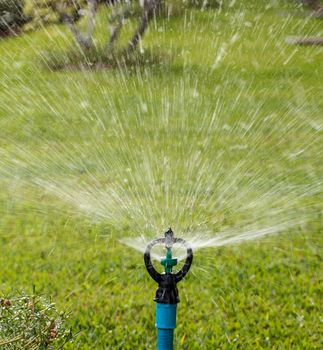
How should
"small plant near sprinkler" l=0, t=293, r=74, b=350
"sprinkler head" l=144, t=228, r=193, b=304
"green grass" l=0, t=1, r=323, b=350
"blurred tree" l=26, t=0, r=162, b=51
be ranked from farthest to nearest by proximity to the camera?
"blurred tree" l=26, t=0, r=162, b=51 → "green grass" l=0, t=1, r=323, b=350 → "small plant near sprinkler" l=0, t=293, r=74, b=350 → "sprinkler head" l=144, t=228, r=193, b=304

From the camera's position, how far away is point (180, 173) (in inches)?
241

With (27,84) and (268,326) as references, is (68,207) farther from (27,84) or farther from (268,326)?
(27,84)

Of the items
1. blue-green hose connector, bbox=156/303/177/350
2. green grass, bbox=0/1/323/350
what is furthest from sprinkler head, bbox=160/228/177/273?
green grass, bbox=0/1/323/350

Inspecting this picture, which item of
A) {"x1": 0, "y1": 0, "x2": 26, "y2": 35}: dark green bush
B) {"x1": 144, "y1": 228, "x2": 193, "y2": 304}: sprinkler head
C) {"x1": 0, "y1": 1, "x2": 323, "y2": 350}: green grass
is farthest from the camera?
{"x1": 0, "y1": 0, "x2": 26, "y2": 35}: dark green bush

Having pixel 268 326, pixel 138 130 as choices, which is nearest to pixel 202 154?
pixel 138 130

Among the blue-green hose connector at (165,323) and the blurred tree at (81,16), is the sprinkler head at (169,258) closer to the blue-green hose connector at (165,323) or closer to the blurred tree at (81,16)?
the blue-green hose connector at (165,323)

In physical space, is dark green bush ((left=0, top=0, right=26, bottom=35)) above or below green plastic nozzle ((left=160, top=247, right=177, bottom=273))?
above

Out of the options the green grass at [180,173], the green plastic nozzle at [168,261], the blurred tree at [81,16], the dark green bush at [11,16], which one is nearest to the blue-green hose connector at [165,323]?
the green plastic nozzle at [168,261]

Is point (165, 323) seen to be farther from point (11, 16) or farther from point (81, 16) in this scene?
point (11, 16)

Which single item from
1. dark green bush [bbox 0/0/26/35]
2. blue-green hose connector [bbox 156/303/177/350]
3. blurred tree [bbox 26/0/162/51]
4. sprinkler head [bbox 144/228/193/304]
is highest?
dark green bush [bbox 0/0/26/35]

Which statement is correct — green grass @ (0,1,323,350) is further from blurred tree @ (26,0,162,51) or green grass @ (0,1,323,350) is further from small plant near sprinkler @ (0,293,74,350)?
small plant near sprinkler @ (0,293,74,350)

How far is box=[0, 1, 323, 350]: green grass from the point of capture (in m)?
3.83

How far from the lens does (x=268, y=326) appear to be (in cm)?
378

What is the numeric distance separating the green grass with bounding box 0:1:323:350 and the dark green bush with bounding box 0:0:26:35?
53 centimetres
